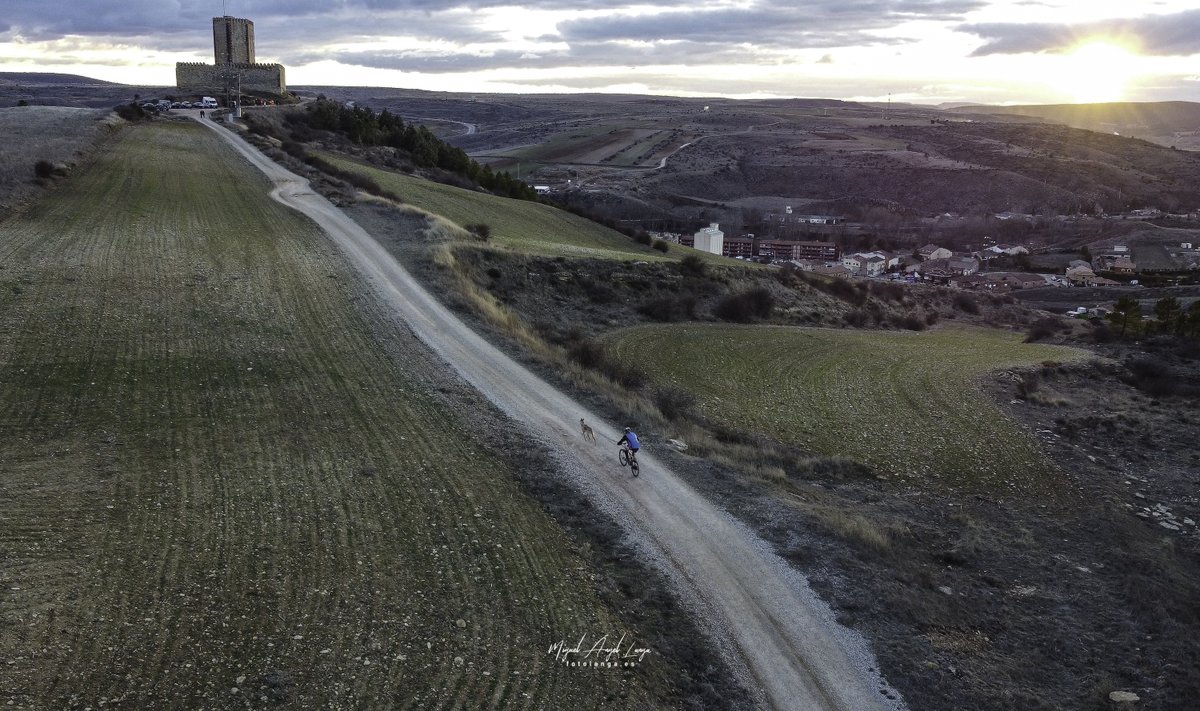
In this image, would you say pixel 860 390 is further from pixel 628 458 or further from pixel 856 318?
pixel 856 318

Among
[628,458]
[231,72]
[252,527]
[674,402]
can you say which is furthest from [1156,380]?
[231,72]

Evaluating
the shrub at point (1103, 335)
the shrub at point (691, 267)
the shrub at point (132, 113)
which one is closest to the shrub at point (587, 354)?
the shrub at point (691, 267)

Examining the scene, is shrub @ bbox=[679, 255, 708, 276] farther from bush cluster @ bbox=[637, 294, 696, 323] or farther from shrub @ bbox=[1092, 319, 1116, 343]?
shrub @ bbox=[1092, 319, 1116, 343]

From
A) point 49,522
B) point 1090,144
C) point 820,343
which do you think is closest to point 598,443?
point 49,522

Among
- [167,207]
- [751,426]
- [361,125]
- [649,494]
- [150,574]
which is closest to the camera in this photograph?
[150,574]

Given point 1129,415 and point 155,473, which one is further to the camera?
point 1129,415

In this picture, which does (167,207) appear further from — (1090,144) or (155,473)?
(1090,144)

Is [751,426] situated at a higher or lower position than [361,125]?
lower

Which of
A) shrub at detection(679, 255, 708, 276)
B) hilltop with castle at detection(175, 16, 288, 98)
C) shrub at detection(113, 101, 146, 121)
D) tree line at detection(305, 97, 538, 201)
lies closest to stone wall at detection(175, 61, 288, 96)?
hilltop with castle at detection(175, 16, 288, 98)
